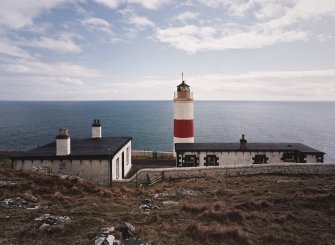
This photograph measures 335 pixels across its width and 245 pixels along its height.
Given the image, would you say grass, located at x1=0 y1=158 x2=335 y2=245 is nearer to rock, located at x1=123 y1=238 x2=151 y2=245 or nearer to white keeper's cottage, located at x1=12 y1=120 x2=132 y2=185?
rock, located at x1=123 y1=238 x2=151 y2=245

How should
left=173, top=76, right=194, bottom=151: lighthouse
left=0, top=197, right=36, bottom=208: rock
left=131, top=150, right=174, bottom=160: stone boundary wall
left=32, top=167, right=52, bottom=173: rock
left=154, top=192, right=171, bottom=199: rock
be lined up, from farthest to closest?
left=131, top=150, right=174, bottom=160: stone boundary wall, left=173, top=76, right=194, bottom=151: lighthouse, left=32, top=167, right=52, bottom=173: rock, left=154, top=192, right=171, bottom=199: rock, left=0, top=197, right=36, bottom=208: rock

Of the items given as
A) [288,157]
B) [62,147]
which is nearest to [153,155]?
[62,147]

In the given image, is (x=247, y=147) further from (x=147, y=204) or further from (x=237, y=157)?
(x=147, y=204)

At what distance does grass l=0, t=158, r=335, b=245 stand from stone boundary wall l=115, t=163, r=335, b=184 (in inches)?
151

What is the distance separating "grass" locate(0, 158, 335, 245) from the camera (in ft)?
29.9

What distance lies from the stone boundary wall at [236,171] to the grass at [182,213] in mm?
3847

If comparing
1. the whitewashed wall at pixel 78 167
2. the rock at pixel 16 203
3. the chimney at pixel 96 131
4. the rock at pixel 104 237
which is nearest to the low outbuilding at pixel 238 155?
the whitewashed wall at pixel 78 167

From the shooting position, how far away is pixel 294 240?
918 centimetres

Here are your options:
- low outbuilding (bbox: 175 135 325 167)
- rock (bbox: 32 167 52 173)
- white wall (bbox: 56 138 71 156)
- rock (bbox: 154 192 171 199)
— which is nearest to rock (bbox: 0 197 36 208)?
rock (bbox: 154 192 171 199)

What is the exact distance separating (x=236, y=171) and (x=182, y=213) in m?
Answer: 10.7

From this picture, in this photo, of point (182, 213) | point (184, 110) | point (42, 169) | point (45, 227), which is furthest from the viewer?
point (184, 110)

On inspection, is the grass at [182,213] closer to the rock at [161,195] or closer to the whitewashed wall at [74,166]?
the rock at [161,195]

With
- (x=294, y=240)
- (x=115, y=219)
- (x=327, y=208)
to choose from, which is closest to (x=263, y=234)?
(x=294, y=240)

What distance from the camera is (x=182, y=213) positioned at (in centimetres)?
1165
